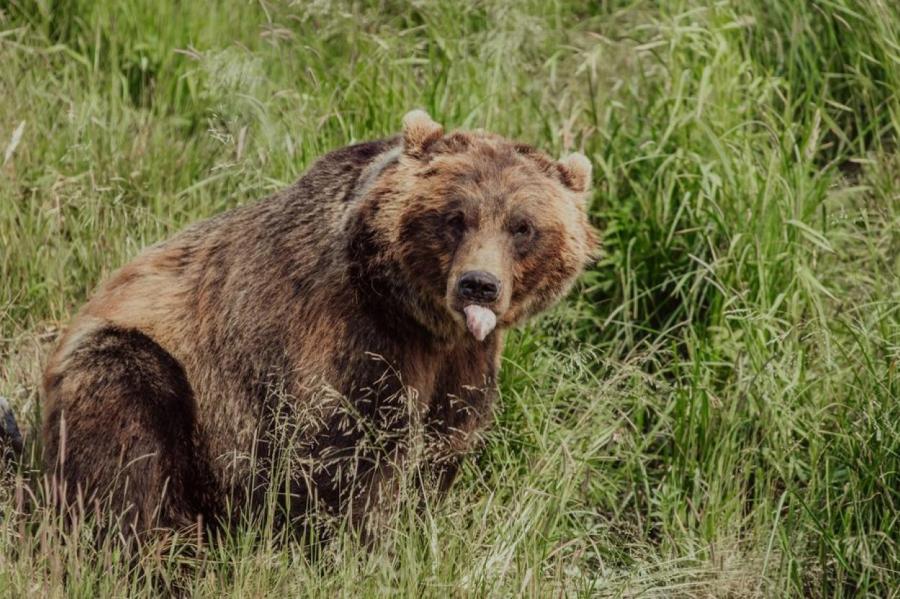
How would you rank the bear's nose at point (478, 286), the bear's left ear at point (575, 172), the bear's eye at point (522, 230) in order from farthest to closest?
the bear's left ear at point (575, 172) → the bear's eye at point (522, 230) → the bear's nose at point (478, 286)

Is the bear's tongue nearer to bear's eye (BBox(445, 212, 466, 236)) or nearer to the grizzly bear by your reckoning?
the grizzly bear

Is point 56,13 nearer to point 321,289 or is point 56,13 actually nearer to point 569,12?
point 569,12

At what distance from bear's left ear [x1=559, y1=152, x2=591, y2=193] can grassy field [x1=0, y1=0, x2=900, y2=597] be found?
2.18ft

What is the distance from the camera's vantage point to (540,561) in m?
4.43

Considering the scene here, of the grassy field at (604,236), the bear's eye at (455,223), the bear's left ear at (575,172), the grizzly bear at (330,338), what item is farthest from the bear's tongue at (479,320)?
the bear's left ear at (575,172)

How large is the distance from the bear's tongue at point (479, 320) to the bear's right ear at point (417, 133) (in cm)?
62

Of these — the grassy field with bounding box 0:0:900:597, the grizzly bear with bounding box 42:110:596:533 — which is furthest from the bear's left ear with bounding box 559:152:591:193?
the grassy field with bounding box 0:0:900:597

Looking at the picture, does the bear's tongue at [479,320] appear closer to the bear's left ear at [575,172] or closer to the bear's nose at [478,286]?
the bear's nose at [478,286]

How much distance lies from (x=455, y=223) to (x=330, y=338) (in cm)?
55

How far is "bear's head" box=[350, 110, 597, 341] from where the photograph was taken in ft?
16.0

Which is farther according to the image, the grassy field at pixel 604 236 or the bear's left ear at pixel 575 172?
the bear's left ear at pixel 575 172

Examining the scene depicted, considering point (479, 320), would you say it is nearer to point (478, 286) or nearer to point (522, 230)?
point (478, 286)

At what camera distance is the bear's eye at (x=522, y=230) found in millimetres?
4934

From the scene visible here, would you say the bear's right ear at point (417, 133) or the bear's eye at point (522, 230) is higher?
the bear's right ear at point (417, 133)
